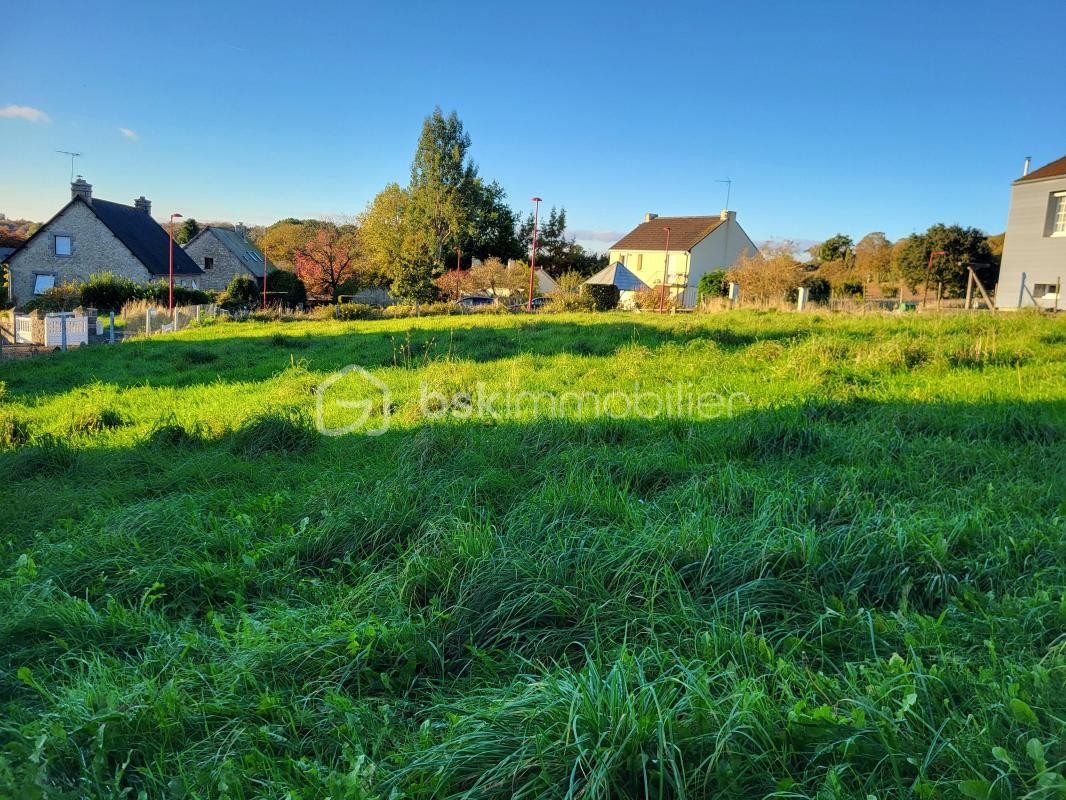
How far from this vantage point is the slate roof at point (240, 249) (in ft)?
149

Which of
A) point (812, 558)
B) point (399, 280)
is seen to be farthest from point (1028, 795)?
point (399, 280)

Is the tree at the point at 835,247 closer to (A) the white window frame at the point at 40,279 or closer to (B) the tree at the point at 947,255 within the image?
(B) the tree at the point at 947,255

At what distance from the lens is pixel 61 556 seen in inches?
139

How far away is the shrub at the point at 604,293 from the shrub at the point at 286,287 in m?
22.8

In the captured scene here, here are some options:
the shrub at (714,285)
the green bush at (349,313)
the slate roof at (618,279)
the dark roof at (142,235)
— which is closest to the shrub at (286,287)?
the dark roof at (142,235)

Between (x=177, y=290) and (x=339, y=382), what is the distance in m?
27.8

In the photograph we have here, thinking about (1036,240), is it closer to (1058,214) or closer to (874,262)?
(1058,214)

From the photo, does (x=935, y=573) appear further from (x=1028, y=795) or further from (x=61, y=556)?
(x=61, y=556)

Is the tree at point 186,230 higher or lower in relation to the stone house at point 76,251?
higher

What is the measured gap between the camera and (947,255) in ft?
111

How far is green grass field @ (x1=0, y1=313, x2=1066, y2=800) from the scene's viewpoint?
1827 mm

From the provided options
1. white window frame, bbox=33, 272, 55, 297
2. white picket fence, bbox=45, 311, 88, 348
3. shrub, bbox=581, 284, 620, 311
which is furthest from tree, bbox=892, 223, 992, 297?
white window frame, bbox=33, 272, 55, 297

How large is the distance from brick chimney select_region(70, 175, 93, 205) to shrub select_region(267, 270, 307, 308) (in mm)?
11012

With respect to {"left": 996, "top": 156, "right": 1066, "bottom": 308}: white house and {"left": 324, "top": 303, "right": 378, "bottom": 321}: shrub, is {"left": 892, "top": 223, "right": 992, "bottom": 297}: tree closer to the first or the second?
{"left": 996, "top": 156, "right": 1066, "bottom": 308}: white house
